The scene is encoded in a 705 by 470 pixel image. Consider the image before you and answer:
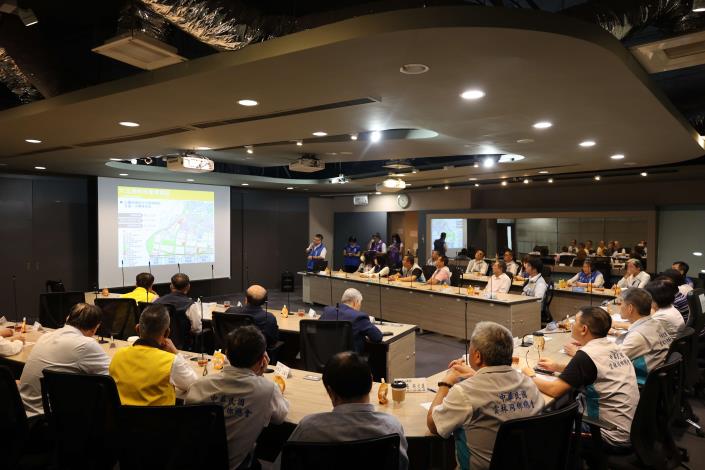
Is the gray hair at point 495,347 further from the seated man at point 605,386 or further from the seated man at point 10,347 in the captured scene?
the seated man at point 10,347

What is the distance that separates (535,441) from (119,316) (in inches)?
174

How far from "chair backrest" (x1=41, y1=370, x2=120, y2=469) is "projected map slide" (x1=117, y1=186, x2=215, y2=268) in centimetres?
742

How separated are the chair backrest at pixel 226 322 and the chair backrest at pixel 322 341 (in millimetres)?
546

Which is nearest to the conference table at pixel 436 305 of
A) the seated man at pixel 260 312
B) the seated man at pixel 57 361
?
the seated man at pixel 260 312

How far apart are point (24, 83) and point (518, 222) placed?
11658mm

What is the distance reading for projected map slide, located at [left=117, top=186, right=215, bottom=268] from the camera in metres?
9.38

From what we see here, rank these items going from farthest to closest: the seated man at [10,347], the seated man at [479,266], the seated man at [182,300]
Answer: the seated man at [479,266]
the seated man at [182,300]
the seated man at [10,347]

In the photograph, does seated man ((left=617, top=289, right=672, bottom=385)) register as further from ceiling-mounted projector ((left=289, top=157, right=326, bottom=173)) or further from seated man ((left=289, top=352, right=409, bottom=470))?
ceiling-mounted projector ((left=289, top=157, right=326, bottom=173))

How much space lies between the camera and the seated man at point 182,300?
17.0 ft

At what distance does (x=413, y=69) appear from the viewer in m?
2.89

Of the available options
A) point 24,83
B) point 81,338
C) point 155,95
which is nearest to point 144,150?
point 24,83

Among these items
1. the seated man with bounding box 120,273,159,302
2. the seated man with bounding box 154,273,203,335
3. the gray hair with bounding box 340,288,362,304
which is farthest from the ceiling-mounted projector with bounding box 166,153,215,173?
the gray hair with bounding box 340,288,362,304

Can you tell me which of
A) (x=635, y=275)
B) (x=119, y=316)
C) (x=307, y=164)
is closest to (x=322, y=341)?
(x=119, y=316)

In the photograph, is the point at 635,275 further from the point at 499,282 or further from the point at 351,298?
the point at 351,298
